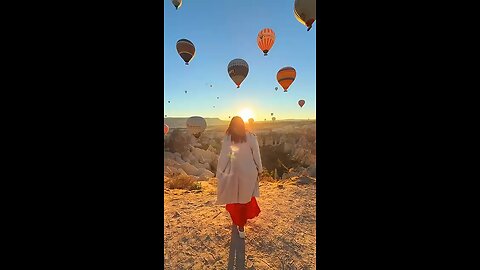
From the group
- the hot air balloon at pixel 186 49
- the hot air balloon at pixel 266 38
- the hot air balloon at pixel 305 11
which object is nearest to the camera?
the hot air balloon at pixel 305 11

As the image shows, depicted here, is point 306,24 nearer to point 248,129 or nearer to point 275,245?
point 248,129

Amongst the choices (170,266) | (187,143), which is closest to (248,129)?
(170,266)

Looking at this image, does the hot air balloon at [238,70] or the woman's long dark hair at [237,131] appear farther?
the hot air balloon at [238,70]

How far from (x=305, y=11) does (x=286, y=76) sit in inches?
153

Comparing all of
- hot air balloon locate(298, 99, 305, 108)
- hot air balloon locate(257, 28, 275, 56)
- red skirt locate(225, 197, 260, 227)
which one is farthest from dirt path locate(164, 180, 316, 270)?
hot air balloon locate(298, 99, 305, 108)

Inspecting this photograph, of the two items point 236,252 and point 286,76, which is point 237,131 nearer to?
point 236,252

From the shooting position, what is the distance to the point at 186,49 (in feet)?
27.6

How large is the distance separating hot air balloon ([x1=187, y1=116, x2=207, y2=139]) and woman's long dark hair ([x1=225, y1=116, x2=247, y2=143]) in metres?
7.87

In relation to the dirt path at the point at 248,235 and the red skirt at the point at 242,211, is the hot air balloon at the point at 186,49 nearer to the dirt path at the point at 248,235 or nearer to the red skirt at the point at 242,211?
the dirt path at the point at 248,235

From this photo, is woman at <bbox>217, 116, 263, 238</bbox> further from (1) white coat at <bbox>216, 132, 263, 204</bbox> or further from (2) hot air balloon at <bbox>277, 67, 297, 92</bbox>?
(2) hot air balloon at <bbox>277, 67, 297, 92</bbox>

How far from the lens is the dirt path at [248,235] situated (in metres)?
3.12

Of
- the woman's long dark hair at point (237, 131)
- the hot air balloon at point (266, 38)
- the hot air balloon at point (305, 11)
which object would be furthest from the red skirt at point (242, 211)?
the hot air balloon at point (266, 38)

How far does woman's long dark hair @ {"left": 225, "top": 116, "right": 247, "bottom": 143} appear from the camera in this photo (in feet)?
10.4

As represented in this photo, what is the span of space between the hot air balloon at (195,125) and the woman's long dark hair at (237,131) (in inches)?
310
